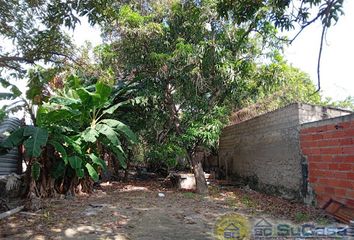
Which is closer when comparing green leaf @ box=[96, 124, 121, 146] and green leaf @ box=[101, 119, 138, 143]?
green leaf @ box=[96, 124, 121, 146]

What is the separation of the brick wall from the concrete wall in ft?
1.21

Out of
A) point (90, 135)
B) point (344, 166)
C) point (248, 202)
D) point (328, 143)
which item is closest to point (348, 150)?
point (344, 166)

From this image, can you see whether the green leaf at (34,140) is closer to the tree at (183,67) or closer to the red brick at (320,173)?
the tree at (183,67)

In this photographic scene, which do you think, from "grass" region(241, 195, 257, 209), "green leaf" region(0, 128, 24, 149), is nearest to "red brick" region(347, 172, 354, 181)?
"grass" region(241, 195, 257, 209)

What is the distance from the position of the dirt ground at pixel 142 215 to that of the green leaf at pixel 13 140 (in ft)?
4.37

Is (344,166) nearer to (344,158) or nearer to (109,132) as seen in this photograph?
(344,158)

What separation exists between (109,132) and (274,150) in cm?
406

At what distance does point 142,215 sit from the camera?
5770mm

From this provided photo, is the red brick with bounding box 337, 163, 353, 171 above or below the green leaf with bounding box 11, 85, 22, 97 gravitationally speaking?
below

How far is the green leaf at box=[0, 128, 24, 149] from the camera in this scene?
20.1ft

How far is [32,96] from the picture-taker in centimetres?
663

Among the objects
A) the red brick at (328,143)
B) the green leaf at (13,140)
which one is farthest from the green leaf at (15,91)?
the red brick at (328,143)

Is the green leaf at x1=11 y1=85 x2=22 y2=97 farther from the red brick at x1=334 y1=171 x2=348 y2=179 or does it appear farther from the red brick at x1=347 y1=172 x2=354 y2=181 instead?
the red brick at x1=347 y1=172 x2=354 y2=181

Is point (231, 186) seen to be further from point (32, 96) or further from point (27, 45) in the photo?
point (27, 45)
